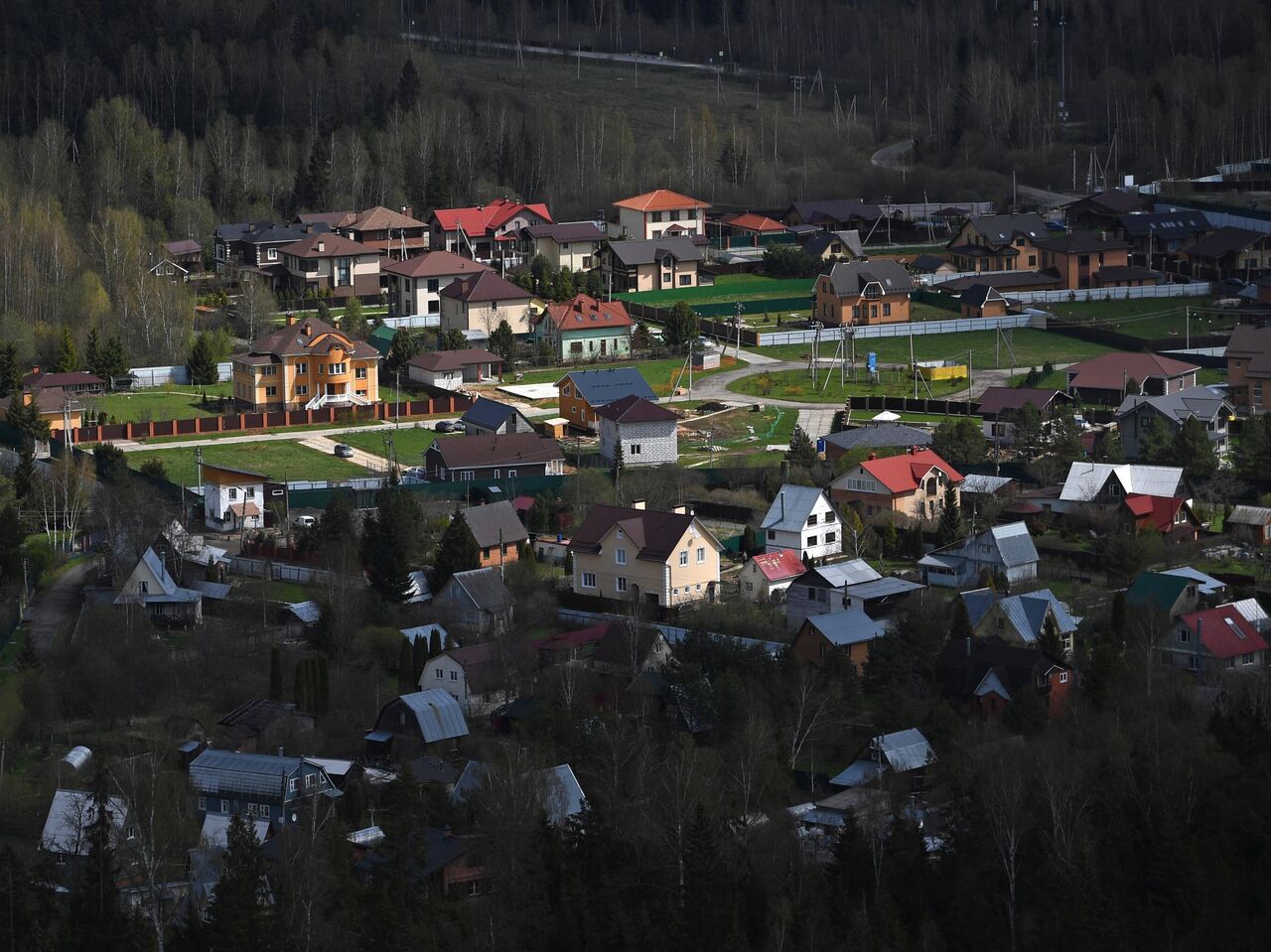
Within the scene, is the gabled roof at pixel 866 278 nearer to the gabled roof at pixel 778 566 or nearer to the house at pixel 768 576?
the gabled roof at pixel 778 566

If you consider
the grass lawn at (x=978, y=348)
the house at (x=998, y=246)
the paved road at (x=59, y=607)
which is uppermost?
the house at (x=998, y=246)

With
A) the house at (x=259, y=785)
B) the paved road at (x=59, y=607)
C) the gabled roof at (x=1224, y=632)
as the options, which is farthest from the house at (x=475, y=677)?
the gabled roof at (x=1224, y=632)

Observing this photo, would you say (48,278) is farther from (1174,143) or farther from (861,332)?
(1174,143)

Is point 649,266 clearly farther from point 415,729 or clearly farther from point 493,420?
point 415,729

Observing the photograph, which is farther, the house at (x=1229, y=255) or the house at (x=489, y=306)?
the house at (x=1229, y=255)

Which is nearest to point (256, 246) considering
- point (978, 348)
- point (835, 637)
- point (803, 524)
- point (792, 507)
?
point (978, 348)

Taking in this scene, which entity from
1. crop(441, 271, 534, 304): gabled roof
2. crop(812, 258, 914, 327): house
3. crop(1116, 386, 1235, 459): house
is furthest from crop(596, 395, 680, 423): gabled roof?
crop(812, 258, 914, 327): house

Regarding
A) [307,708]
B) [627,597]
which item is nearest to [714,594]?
[627,597]
